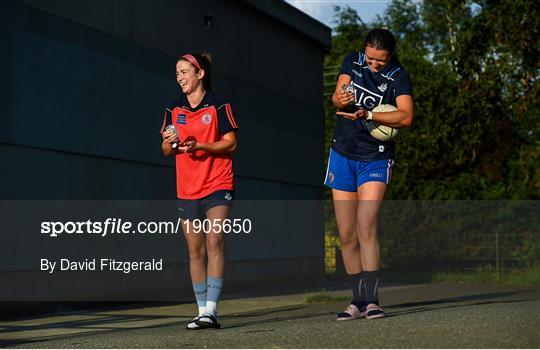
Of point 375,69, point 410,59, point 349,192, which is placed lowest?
point 349,192

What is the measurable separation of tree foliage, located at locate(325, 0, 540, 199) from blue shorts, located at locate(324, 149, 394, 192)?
35.3 feet

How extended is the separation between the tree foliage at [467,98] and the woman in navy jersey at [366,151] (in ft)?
35.2

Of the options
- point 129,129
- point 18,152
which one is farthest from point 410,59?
point 18,152

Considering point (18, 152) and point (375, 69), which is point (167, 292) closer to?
point (18, 152)

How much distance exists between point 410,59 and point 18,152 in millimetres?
31937

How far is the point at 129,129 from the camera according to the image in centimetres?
1350

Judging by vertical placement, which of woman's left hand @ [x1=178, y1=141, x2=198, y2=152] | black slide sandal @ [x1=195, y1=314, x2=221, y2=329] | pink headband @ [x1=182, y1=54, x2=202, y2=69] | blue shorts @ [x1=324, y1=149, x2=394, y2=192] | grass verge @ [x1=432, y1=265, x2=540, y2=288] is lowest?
grass verge @ [x1=432, y1=265, x2=540, y2=288]

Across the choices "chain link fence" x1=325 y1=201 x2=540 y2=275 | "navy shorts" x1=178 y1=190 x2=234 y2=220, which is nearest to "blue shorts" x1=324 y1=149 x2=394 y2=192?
"navy shorts" x1=178 y1=190 x2=234 y2=220

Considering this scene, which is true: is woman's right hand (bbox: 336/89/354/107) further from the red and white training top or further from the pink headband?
the pink headband

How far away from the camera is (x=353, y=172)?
7957 mm

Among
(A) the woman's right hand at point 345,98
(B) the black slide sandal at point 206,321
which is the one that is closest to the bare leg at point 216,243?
(B) the black slide sandal at point 206,321

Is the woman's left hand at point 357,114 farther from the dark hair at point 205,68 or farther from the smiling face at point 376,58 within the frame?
the dark hair at point 205,68

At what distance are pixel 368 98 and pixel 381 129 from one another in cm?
26

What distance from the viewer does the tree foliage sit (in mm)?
18609
